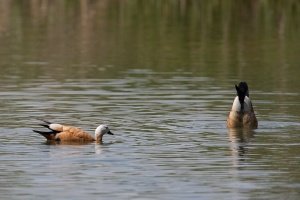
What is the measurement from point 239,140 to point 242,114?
121 centimetres

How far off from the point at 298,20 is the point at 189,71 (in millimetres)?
10895

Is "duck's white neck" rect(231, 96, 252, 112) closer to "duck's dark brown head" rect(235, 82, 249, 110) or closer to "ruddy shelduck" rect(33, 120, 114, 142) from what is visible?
"duck's dark brown head" rect(235, 82, 249, 110)

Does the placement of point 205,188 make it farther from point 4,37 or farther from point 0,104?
point 4,37

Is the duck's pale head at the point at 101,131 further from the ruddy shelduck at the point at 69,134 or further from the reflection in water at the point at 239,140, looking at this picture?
the reflection in water at the point at 239,140

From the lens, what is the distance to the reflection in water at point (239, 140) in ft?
46.0

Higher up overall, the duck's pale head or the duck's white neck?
the duck's white neck

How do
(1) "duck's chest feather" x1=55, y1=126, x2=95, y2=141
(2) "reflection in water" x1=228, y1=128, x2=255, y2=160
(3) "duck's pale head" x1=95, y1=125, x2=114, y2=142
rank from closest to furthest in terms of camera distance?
(2) "reflection in water" x1=228, y1=128, x2=255, y2=160, (3) "duck's pale head" x1=95, y1=125, x2=114, y2=142, (1) "duck's chest feather" x1=55, y1=126, x2=95, y2=141

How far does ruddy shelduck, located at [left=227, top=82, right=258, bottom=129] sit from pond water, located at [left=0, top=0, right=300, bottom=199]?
0.22 metres

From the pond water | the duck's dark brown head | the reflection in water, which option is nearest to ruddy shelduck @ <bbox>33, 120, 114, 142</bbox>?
the pond water

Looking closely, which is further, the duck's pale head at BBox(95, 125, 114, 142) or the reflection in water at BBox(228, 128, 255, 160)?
the duck's pale head at BBox(95, 125, 114, 142)

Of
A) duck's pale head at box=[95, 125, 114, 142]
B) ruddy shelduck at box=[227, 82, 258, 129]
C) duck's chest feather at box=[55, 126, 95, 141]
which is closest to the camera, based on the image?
duck's pale head at box=[95, 125, 114, 142]

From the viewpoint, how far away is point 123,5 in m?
→ 37.4

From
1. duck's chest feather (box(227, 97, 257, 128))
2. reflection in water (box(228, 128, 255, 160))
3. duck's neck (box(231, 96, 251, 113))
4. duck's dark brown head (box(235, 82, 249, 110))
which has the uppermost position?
duck's dark brown head (box(235, 82, 249, 110))

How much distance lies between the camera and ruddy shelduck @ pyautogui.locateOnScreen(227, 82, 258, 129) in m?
16.4
